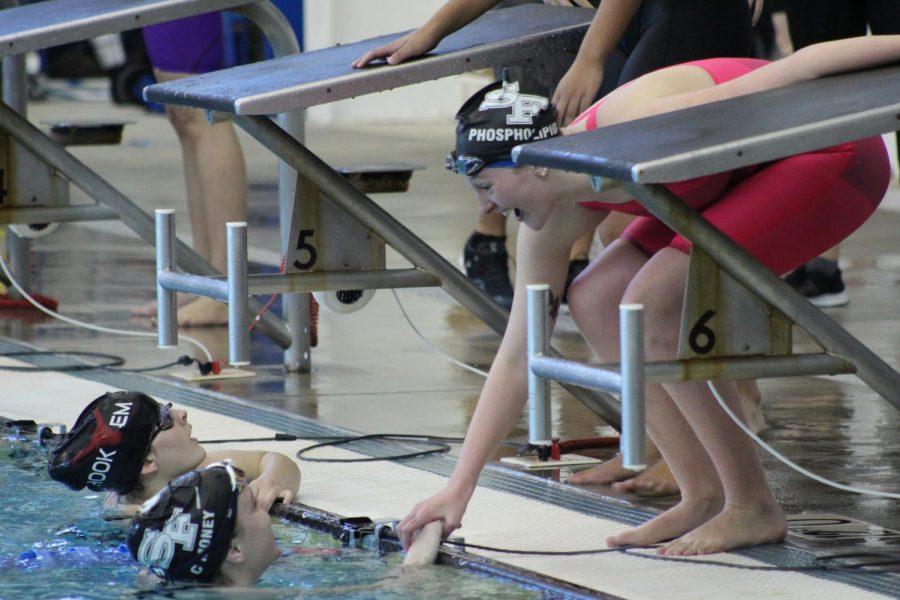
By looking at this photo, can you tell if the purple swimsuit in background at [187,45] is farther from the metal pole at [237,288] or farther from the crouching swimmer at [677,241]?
the crouching swimmer at [677,241]

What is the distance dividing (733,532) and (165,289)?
1.46 metres

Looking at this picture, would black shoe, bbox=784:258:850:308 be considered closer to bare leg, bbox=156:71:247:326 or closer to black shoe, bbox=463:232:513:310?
black shoe, bbox=463:232:513:310

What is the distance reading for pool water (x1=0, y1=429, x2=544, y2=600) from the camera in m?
Answer: 3.54

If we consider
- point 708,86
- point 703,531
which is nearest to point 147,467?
point 703,531

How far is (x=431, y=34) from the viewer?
4430mm

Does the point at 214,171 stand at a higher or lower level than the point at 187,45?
lower

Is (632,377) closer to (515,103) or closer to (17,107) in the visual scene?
(515,103)

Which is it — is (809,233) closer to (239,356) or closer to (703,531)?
(703,531)

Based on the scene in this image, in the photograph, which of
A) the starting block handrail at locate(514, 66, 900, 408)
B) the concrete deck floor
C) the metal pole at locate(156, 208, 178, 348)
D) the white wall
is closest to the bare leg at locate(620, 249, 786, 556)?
the concrete deck floor

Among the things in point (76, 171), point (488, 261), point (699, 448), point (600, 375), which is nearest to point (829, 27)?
point (488, 261)

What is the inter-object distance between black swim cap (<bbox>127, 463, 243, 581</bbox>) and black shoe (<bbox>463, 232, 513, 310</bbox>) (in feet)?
11.5

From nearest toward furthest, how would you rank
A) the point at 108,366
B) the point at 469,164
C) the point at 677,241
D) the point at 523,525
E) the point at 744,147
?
1. the point at 744,147
2. the point at 469,164
3. the point at 677,241
4. the point at 523,525
5. the point at 108,366

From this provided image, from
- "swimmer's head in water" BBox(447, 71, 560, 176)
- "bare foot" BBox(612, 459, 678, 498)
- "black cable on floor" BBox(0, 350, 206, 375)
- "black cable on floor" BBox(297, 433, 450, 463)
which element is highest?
"swimmer's head in water" BBox(447, 71, 560, 176)

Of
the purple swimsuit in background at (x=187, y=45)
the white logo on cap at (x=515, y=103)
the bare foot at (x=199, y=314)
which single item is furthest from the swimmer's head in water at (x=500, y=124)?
the purple swimsuit in background at (x=187, y=45)
